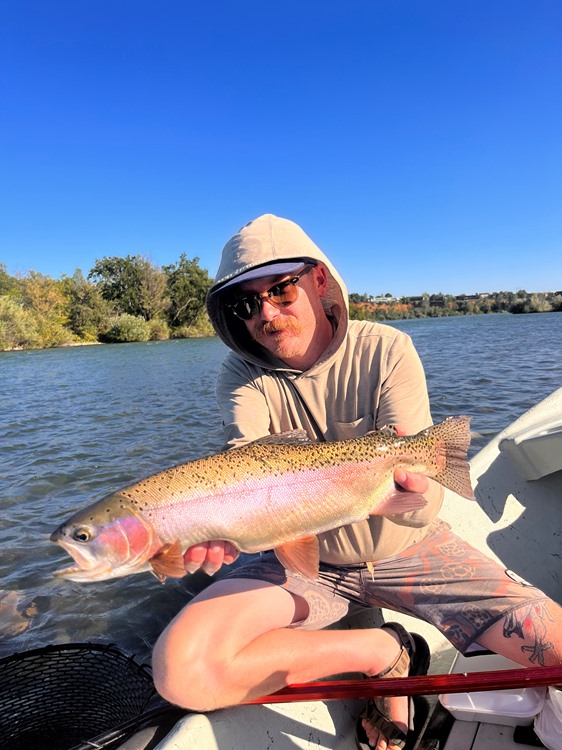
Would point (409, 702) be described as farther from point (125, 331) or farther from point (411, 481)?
point (125, 331)

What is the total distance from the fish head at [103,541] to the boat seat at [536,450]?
3.37 m

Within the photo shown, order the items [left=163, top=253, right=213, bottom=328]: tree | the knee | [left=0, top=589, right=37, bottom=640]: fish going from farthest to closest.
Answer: [left=163, top=253, right=213, bottom=328]: tree < [left=0, top=589, right=37, bottom=640]: fish < the knee

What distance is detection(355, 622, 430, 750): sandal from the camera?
2404 millimetres

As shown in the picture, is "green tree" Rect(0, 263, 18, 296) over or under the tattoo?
over

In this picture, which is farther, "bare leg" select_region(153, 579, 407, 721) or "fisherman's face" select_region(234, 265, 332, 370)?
"fisherman's face" select_region(234, 265, 332, 370)

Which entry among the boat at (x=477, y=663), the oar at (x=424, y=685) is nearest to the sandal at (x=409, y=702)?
the boat at (x=477, y=663)

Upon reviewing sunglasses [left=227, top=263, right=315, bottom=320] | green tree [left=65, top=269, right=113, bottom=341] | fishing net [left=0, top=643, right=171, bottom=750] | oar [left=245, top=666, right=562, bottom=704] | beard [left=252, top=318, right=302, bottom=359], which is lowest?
fishing net [left=0, top=643, right=171, bottom=750]

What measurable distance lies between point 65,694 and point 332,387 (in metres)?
2.33

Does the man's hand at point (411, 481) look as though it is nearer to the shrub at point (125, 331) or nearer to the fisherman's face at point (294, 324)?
the fisherman's face at point (294, 324)

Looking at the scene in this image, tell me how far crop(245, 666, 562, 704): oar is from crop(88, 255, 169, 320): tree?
72556 millimetres

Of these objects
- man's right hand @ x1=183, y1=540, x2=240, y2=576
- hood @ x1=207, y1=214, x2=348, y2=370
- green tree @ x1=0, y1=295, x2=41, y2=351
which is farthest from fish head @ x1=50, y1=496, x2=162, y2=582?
green tree @ x1=0, y1=295, x2=41, y2=351

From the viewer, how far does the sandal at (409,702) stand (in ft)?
7.89

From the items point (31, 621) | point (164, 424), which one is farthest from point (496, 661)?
point (164, 424)

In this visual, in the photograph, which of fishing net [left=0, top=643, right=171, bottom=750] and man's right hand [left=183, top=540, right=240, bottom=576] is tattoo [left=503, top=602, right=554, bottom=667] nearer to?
man's right hand [left=183, top=540, right=240, bottom=576]
